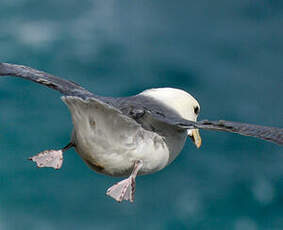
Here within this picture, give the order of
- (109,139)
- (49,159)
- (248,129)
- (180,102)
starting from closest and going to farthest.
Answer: (248,129)
(109,139)
(49,159)
(180,102)

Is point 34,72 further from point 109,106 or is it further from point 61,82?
point 109,106

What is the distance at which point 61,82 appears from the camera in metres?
7.94

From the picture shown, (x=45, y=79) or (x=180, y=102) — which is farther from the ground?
(x=45, y=79)

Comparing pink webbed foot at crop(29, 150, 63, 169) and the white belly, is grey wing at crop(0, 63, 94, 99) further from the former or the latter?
pink webbed foot at crop(29, 150, 63, 169)

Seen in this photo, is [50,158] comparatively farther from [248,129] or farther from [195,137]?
[248,129]

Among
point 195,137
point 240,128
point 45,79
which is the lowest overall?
point 195,137

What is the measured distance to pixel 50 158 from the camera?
7676mm

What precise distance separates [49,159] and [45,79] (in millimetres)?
1125

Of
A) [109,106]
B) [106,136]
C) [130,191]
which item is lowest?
[130,191]

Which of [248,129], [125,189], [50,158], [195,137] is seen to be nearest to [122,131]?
[125,189]

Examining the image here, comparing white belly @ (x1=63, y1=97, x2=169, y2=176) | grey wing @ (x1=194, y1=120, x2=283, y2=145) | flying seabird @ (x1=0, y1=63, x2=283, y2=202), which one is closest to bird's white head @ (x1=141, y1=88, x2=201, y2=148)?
flying seabird @ (x1=0, y1=63, x2=283, y2=202)

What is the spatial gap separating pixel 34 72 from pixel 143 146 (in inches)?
79.3

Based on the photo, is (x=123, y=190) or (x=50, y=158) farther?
(x=50, y=158)

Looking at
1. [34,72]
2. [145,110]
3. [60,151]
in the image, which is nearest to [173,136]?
[145,110]
